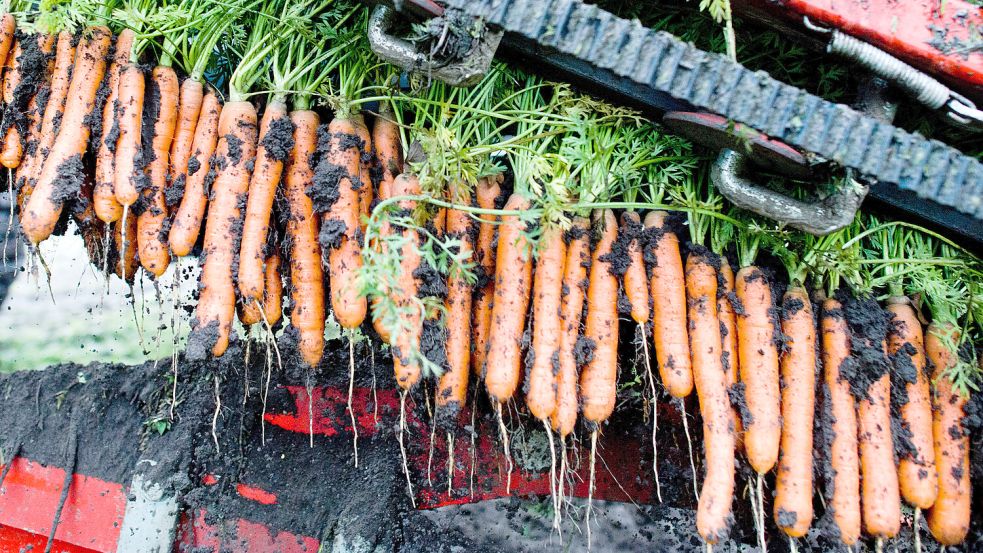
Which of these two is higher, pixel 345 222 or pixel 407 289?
pixel 345 222

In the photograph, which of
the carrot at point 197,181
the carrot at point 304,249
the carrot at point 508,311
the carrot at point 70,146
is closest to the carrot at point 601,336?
the carrot at point 508,311

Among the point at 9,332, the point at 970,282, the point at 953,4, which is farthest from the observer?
the point at 9,332

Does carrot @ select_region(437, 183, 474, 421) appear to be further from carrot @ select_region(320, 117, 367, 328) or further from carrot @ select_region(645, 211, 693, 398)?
carrot @ select_region(645, 211, 693, 398)

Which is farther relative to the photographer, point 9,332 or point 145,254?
point 9,332

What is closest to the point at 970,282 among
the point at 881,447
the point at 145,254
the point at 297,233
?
the point at 881,447

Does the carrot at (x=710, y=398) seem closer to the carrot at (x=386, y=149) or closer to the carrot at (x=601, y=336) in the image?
the carrot at (x=601, y=336)

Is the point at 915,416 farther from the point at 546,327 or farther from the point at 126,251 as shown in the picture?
the point at 126,251

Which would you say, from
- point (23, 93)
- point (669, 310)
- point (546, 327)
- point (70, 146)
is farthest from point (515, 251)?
point (23, 93)

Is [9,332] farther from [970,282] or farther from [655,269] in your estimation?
[970,282]
